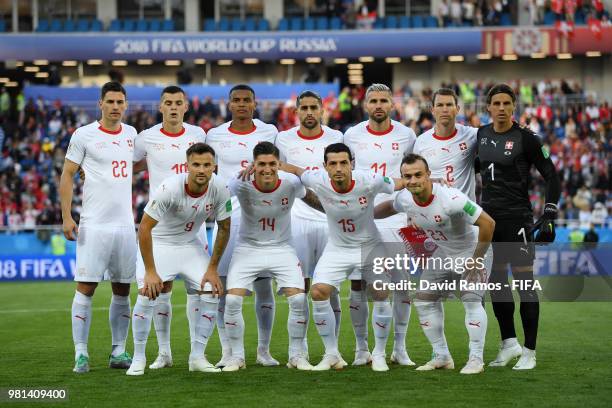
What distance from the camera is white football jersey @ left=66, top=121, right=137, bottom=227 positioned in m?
10.7

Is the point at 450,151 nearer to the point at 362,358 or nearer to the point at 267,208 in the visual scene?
the point at 267,208

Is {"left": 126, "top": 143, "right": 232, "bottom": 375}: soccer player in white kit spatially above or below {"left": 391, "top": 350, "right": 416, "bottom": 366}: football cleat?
above

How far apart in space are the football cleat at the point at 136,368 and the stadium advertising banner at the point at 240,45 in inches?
1289

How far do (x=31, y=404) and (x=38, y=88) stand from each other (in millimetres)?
30675

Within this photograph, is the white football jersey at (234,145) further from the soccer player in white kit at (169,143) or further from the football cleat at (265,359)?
the football cleat at (265,359)

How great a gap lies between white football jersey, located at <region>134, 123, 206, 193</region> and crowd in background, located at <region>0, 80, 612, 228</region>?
1693cm

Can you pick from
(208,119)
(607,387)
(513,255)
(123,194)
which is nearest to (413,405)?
(607,387)

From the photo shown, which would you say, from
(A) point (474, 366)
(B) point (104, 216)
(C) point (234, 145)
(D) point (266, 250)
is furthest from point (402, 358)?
(B) point (104, 216)

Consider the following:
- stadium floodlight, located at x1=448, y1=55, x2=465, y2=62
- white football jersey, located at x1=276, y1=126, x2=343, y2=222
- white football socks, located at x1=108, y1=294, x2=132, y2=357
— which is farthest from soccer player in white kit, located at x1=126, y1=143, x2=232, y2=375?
stadium floodlight, located at x1=448, y1=55, x2=465, y2=62

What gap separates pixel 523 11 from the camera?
140 feet

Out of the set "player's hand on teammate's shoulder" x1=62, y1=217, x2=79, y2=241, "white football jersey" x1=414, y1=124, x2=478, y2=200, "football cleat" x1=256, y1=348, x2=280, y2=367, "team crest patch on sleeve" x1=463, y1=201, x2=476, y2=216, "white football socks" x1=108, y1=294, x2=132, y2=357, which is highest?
"white football jersey" x1=414, y1=124, x2=478, y2=200

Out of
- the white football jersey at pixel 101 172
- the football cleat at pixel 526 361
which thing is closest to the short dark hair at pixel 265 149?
the white football jersey at pixel 101 172

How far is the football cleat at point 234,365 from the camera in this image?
1028 centimetres

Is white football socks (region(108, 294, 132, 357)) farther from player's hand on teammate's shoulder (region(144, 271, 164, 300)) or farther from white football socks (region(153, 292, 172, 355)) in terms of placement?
player's hand on teammate's shoulder (region(144, 271, 164, 300))
